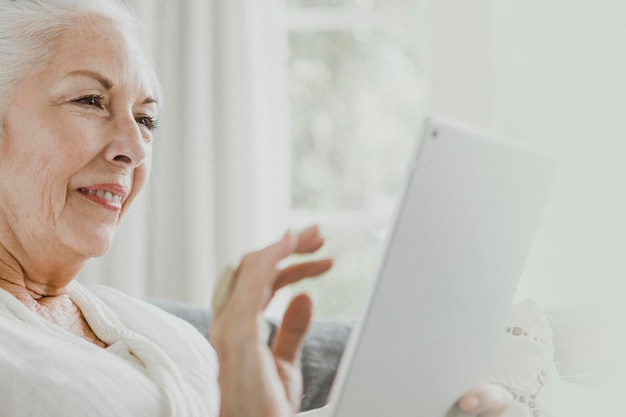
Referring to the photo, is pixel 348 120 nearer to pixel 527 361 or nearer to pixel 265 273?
pixel 527 361

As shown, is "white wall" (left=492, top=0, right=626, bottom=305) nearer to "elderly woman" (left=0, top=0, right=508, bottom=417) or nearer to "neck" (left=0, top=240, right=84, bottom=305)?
"elderly woman" (left=0, top=0, right=508, bottom=417)

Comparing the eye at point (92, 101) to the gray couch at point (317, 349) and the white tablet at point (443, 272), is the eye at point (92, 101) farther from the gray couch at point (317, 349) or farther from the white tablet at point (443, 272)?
the white tablet at point (443, 272)

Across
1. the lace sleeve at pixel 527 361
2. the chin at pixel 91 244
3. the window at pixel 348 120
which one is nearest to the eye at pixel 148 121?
the chin at pixel 91 244

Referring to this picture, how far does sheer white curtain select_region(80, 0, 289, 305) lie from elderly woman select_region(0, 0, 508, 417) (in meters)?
1.29

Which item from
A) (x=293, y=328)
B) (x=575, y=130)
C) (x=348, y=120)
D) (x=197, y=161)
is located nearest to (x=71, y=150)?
(x=293, y=328)

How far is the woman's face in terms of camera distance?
115cm

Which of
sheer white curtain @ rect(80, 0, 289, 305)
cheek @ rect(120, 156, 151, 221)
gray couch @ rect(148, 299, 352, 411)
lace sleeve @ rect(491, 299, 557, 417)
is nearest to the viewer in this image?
lace sleeve @ rect(491, 299, 557, 417)

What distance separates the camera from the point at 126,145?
1196 mm

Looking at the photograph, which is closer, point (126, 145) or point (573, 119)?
point (126, 145)

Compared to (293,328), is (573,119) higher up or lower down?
higher up

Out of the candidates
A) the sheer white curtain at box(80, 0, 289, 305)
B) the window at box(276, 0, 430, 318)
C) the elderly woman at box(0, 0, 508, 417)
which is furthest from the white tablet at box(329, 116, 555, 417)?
the window at box(276, 0, 430, 318)

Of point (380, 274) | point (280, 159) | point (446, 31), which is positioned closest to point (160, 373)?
point (380, 274)

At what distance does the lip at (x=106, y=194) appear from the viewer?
1.18m

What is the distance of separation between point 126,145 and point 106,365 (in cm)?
38
